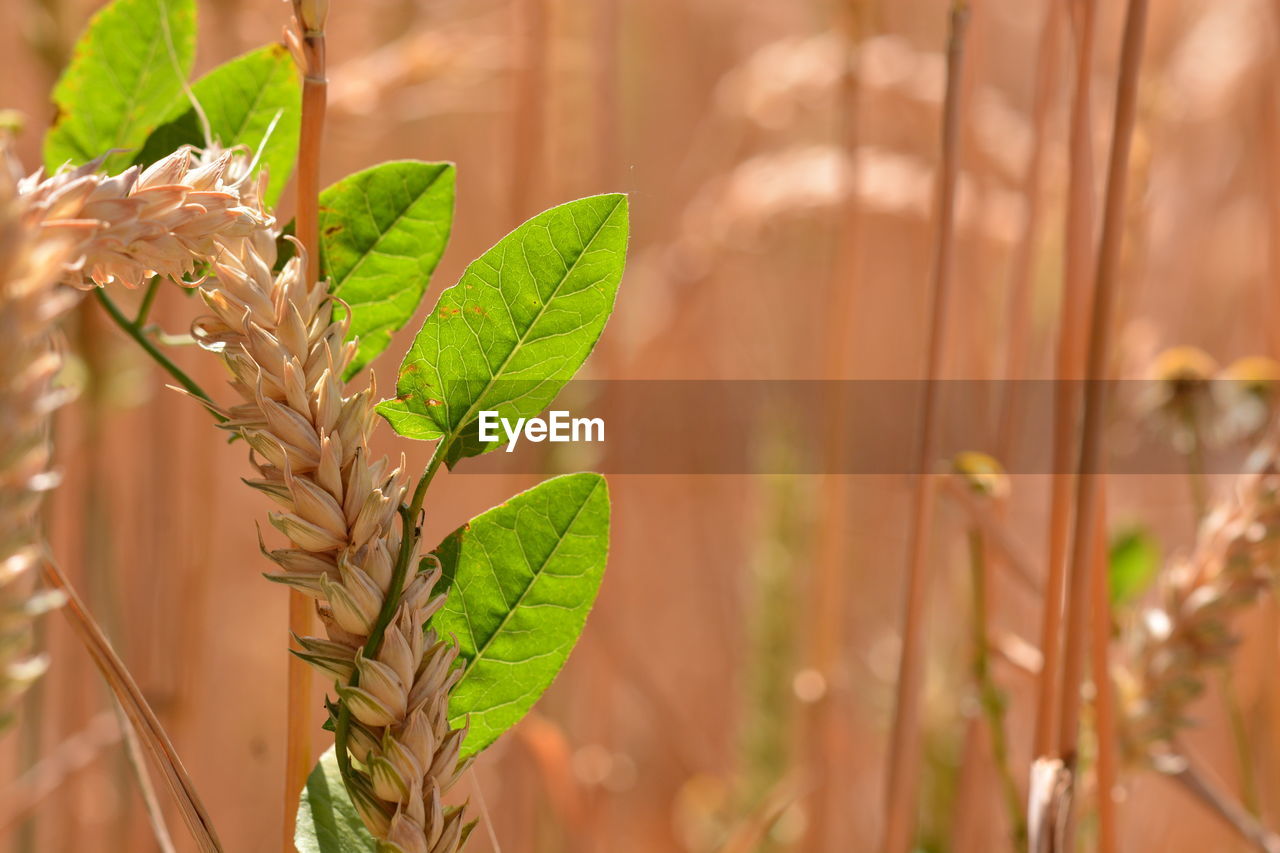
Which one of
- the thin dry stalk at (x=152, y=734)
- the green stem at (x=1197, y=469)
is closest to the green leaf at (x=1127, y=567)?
the green stem at (x=1197, y=469)

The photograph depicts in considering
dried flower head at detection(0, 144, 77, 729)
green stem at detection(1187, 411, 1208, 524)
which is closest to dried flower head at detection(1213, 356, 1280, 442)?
green stem at detection(1187, 411, 1208, 524)

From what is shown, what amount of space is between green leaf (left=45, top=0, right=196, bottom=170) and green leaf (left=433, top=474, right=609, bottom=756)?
18cm

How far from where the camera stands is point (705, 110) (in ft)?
6.74

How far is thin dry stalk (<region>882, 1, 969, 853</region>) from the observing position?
431 millimetres

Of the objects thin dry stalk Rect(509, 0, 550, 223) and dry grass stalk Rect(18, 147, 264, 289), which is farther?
thin dry stalk Rect(509, 0, 550, 223)

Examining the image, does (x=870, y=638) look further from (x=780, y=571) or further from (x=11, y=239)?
(x=11, y=239)

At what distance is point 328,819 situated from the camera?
0.27m

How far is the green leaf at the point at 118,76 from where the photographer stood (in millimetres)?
330

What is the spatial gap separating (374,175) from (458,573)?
4.7 inches

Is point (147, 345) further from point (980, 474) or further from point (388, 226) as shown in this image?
point (980, 474)

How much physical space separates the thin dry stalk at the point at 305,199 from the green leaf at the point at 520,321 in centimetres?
5

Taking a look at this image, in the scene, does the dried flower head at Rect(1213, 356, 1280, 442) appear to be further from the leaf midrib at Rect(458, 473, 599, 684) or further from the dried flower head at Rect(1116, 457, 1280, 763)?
the leaf midrib at Rect(458, 473, 599, 684)

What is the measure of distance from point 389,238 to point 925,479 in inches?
10.6

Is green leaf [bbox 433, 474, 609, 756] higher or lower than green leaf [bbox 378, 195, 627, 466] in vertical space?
lower
